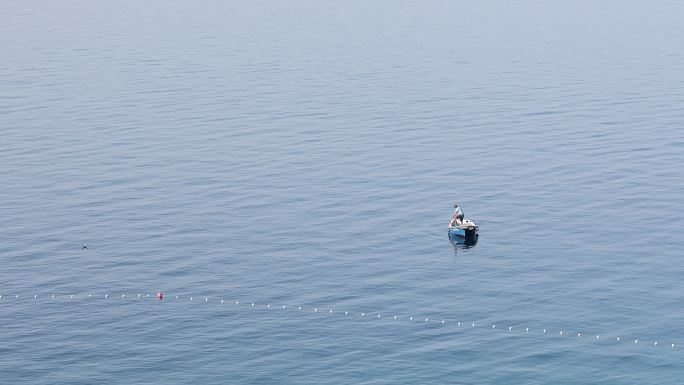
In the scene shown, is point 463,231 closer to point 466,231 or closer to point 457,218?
point 466,231

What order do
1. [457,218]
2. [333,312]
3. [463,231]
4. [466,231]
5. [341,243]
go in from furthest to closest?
1. [457,218]
2. [463,231]
3. [466,231]
4. [341,243]
5. [333,312]

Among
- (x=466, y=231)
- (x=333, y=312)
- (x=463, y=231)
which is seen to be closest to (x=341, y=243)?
(x=463, y=231)

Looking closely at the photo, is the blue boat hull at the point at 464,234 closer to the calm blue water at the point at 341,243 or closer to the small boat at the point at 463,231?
the small boat at the point at 463,231

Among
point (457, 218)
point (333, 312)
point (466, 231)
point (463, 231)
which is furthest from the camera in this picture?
point (457, 218)

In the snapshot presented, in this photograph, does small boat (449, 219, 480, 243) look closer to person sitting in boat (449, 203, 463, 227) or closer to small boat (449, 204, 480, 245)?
small boat (449, 204, 480, 245)

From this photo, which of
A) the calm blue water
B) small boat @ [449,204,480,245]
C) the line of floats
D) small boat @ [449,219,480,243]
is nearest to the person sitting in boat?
small boat @ [449,204,480,245]

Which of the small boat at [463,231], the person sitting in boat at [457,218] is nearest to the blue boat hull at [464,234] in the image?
the small boat at [463,231]
